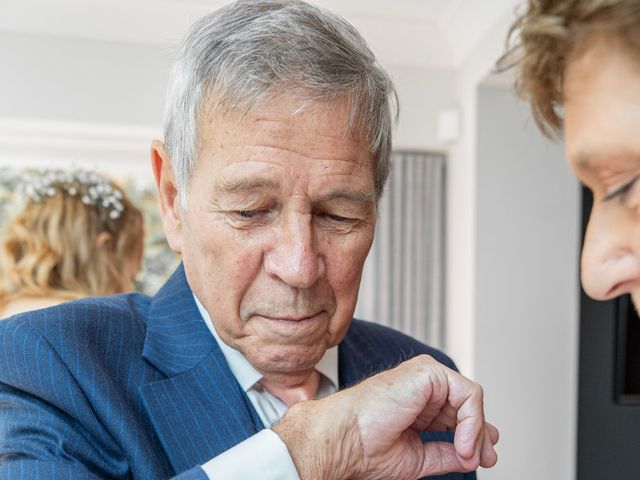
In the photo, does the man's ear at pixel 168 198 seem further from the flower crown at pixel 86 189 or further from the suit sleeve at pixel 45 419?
the flower crown at pixel 86 189

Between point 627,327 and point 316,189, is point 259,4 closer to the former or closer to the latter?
point 316,189

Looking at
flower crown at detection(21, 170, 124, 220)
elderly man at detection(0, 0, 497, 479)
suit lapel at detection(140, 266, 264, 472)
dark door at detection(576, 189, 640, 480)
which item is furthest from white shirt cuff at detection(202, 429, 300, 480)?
dark door at detection(576, 189, 640, 480)

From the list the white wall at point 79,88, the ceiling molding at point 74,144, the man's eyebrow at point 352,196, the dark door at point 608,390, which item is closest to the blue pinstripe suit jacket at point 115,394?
the man's eyebrow at point 352,196

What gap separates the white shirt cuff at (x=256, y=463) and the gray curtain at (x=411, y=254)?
4.13 metres

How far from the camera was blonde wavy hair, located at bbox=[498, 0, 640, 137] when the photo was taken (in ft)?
2.34

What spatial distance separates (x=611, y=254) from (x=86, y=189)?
2.78 m

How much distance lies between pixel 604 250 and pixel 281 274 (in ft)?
1.66

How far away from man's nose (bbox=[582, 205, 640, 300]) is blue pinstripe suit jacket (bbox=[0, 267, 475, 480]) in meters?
0.54

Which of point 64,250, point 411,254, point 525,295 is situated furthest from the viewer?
point 411,254

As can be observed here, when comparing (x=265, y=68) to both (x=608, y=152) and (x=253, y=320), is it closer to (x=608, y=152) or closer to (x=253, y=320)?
(x=253, y=320)

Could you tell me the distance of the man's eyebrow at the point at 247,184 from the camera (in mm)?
1165

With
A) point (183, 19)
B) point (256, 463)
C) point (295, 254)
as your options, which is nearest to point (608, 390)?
point (183, 19)

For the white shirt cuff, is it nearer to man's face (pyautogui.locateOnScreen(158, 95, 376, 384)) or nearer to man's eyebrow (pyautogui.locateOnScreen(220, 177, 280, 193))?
man's face (pyautogui.locateOnScreen(158, 95, 376, 384))

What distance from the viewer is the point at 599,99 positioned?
2.47 feet
